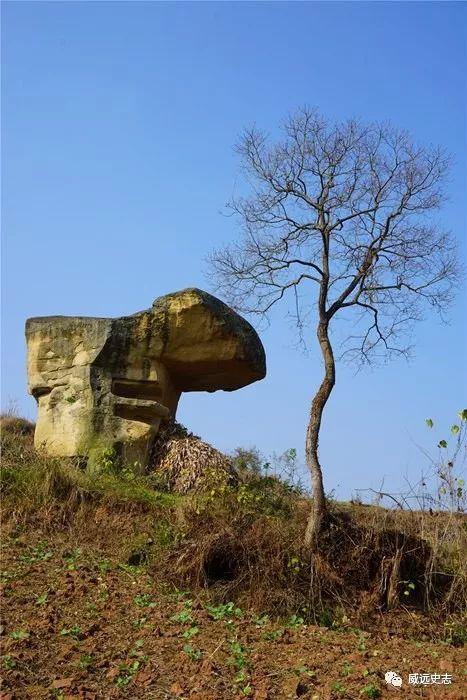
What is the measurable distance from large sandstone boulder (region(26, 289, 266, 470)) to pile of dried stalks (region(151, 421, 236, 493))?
186mm

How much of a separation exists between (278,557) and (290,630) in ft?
2.35

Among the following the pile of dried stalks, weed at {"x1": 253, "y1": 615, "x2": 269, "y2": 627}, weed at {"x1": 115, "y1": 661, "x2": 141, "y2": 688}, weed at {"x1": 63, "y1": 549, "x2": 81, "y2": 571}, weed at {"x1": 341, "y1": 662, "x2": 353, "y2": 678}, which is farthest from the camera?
the pile of dried stalks

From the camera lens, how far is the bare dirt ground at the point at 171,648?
530cm

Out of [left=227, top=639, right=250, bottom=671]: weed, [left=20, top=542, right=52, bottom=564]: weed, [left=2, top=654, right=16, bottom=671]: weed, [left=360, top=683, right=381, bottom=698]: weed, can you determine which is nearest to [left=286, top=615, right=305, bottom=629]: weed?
[left=227, top=639, right=250, bottom=671]: weed

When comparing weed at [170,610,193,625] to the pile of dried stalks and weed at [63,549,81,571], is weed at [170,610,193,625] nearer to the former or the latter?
weed at [63,549,81,571]

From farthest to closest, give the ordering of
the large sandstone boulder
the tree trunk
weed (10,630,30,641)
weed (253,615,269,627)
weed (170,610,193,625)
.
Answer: the large sandstone boulder → the tree trunk → weed (253,615,269,627) → weed (170,610,193,625) → weed (10,630,30,641)

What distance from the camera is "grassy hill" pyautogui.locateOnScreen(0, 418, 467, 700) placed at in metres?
5.47

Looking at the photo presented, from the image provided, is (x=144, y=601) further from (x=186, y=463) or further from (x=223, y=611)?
(x=186, y=463)

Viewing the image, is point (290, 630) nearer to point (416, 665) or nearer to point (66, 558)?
point (416, 665)

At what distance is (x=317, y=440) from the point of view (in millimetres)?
7586

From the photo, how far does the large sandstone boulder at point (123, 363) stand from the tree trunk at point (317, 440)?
2.59 metres

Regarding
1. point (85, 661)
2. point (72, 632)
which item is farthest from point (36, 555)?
point (85, 661)

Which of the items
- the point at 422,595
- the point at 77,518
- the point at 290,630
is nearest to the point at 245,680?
the point at 290,630

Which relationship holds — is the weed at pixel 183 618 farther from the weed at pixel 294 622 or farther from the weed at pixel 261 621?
the weed at pixel 294 622
